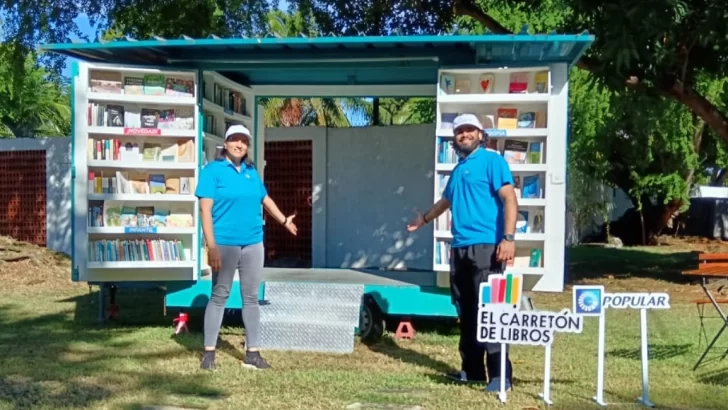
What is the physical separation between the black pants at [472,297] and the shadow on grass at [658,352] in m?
1.77

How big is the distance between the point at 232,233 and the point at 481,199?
198 cm

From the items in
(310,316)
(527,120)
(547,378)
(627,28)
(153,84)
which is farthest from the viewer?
(627,28)

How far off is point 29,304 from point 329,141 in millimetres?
4420

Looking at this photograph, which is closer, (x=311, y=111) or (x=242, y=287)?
(x=242, y=287)

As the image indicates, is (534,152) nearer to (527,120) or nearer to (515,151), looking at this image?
(515,151)

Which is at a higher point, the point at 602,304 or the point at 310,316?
the point at 602,304

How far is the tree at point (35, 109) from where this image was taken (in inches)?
955

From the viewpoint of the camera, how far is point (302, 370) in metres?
7.19

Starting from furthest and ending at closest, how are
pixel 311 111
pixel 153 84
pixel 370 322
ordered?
pixel 311 111
pixel 153 84
pixel 370 322

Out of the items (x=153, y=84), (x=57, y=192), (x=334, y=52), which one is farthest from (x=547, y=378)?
(x=57, y=192)

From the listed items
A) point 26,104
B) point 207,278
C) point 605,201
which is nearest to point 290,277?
point 207,278

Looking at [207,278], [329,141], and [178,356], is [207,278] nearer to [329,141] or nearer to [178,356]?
[178,356]

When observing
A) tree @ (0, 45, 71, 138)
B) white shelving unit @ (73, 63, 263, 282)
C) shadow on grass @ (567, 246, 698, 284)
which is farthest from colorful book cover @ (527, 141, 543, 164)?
tree @ (0, 45, 71, 138)

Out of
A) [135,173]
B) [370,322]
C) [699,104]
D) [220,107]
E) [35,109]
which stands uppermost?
[35,109]
